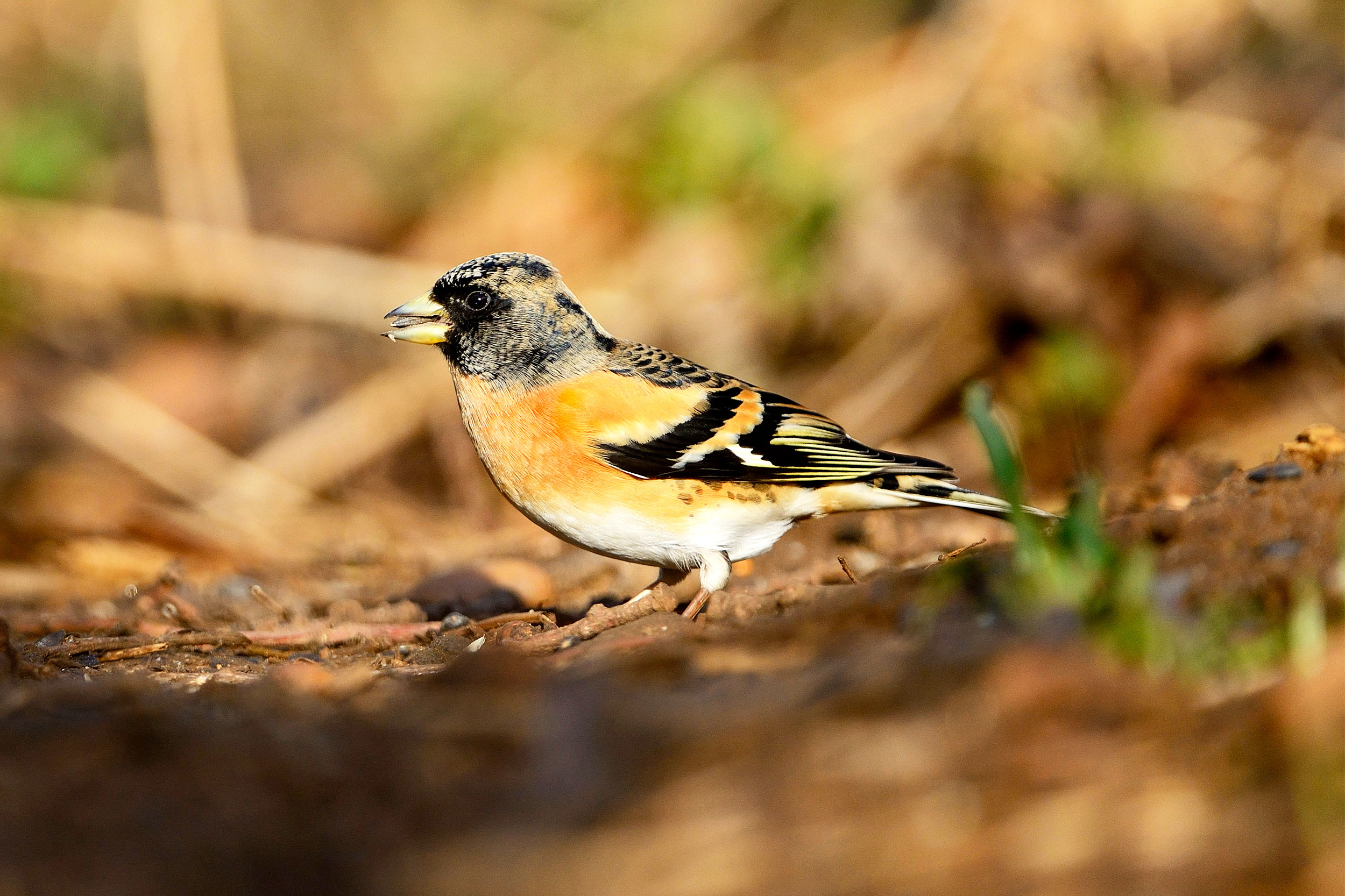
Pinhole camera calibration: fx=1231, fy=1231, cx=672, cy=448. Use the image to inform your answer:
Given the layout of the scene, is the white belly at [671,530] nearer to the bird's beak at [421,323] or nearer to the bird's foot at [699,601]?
the bird's foot at [699,601]

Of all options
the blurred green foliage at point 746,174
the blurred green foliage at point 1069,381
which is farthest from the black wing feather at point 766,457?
the blurred green foliage at point 746,174

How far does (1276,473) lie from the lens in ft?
8.21

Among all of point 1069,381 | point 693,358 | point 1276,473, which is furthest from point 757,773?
point 693,358

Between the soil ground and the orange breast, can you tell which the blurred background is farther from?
the orange breast

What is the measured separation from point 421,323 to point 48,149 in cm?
561

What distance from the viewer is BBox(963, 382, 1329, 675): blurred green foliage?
1.73 meters

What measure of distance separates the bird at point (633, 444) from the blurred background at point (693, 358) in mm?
460

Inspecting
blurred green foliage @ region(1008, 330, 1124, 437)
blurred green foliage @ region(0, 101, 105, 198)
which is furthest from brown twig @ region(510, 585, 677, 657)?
blurred green foliage @ region(0, 101, 105, 198)

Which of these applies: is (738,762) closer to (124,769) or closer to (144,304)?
(124,769)

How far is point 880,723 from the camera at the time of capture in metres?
1.64

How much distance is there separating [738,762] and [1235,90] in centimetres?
724

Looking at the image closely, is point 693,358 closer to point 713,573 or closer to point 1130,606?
point 713,573

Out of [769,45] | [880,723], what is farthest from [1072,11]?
[880,723]

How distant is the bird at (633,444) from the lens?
3430mm
